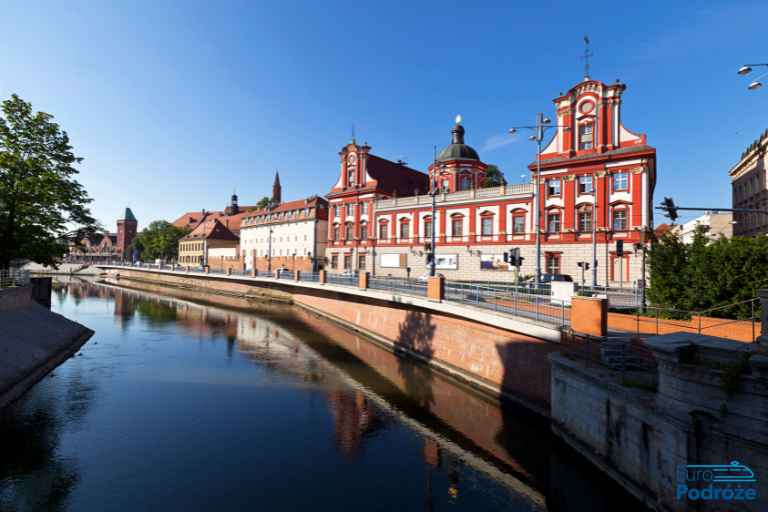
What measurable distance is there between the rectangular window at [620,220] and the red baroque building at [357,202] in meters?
23.1

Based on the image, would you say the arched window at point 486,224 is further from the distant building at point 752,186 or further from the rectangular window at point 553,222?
the distant building at point 752,186

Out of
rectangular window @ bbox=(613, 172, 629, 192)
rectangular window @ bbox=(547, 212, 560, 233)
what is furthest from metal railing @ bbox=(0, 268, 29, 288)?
rectangular window @ bbox=(613, 172, 629, 192)

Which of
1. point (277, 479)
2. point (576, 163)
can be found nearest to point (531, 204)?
point (576, 163)

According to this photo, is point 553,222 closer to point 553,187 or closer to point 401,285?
point 553,187

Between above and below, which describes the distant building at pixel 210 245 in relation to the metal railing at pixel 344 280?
above

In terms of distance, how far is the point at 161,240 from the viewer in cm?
9481

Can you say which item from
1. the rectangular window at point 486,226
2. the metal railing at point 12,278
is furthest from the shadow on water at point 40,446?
the rectangular window at point 486,226

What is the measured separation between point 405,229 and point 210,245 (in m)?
54.6

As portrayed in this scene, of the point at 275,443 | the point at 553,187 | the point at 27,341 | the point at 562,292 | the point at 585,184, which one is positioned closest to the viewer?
the point at 275,443

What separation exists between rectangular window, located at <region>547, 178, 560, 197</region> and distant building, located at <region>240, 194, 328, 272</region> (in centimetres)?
3155

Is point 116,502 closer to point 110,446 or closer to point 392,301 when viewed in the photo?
point 110,446

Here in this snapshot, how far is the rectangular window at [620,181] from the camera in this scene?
3137 centimetres

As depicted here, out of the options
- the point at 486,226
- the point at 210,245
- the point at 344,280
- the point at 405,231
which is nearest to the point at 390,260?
the point at 405,231

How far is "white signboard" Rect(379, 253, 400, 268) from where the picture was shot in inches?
1780
